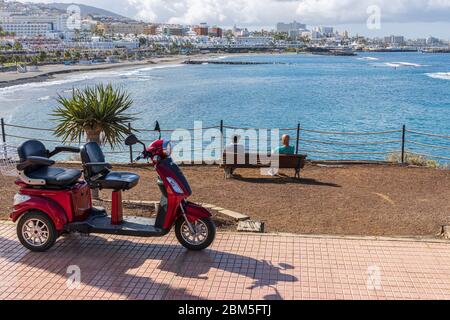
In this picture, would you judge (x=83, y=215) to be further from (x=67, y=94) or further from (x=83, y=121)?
(x=67, y=94)

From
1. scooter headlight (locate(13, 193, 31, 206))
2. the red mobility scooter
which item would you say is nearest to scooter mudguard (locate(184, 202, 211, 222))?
the red mobility scooter

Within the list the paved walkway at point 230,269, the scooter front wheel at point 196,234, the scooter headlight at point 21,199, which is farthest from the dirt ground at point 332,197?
the scooter headlight at point 21,199

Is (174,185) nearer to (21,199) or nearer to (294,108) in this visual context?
(21,199)

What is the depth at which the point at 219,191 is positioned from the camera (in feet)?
33.7

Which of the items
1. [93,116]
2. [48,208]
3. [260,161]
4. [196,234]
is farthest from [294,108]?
[48,208]

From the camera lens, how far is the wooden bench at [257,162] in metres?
11.5

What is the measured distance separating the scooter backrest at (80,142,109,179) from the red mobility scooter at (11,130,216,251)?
18 millimetres

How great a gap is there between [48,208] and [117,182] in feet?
2.86

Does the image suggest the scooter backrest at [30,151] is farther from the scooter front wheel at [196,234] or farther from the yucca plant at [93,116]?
the yucca plant at [93,116]

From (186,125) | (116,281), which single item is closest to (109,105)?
(116,281)

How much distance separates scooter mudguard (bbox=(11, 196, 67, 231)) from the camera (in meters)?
6.59

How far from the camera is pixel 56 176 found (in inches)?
264

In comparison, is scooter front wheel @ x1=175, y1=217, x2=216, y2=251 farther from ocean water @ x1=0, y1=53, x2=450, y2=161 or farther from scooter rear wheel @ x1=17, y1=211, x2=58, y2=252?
ocean water @ x1=0, y1=53, x2=450, y2=161
